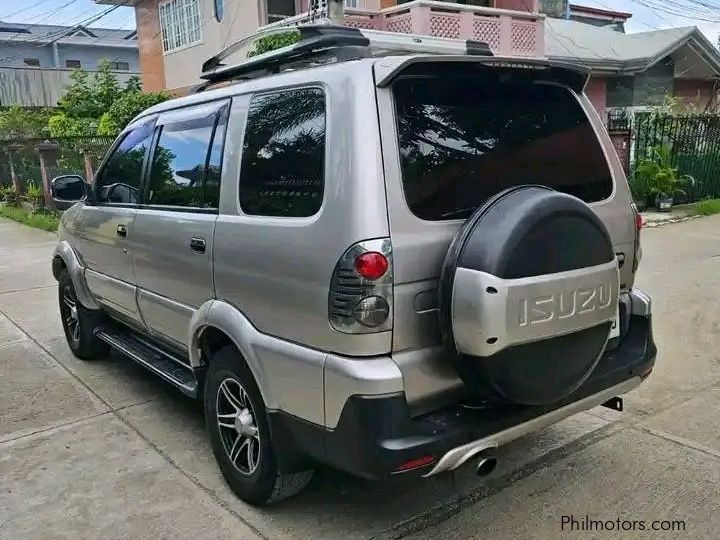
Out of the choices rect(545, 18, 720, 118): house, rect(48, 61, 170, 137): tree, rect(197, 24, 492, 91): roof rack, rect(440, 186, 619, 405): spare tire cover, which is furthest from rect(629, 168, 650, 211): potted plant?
rect(48, 61, 170, 137): tree

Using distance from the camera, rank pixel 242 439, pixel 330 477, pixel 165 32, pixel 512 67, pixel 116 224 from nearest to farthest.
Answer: pixel 512 67 < pixel 242 439 < pixel 330 477 < pixel 116 224 < pixel 165 32

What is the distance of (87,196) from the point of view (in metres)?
4.86

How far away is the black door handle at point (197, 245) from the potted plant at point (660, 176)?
10.8m

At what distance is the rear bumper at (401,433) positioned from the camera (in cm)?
241

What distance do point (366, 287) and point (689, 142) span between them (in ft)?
41.3

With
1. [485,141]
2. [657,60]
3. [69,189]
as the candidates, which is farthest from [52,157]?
[657,60]

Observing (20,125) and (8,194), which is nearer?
(8,194)

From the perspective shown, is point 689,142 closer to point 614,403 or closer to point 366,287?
point 614,403

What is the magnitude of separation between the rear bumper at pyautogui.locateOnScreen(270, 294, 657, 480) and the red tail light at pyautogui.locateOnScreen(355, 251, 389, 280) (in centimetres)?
44

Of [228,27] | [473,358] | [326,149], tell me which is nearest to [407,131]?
[326,149]

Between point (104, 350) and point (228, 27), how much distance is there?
14.9m

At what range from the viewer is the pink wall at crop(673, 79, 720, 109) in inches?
843

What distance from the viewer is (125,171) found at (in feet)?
14.4

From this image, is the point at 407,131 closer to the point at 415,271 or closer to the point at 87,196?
the point at 415,271
